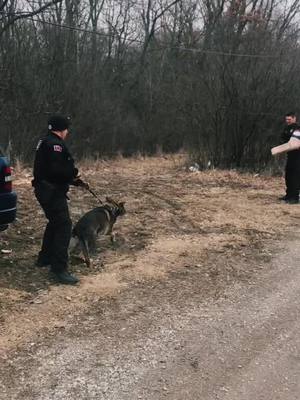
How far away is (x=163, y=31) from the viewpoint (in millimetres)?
27688

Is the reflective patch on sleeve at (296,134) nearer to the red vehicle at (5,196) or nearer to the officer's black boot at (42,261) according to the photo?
the officer's black boot at (42,261)

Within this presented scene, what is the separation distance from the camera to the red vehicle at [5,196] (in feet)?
18.6

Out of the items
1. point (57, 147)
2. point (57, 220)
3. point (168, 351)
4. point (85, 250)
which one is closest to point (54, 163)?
point (57, 147)

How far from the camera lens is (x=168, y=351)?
14.0ft

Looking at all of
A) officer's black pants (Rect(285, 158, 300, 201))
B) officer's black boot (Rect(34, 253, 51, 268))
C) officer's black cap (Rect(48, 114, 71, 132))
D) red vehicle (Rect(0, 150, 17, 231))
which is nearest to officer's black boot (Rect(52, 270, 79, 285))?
officer's black boot (Rect(34, 253, 51, 268))

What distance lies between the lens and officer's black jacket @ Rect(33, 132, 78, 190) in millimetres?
5348

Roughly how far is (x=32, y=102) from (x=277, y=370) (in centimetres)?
1347

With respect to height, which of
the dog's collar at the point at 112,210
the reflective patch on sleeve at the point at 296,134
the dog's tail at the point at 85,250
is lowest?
the dog's tail at the point at 85,250

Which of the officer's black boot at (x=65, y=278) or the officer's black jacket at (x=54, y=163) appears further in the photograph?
the officer's black boot at (x=65, y=278)

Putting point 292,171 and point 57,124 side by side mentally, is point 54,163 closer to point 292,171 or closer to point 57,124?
point 57,124

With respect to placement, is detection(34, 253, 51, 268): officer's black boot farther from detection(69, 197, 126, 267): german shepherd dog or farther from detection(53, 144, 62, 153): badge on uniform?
detection(53, 144, 62, 153): badge on uniform

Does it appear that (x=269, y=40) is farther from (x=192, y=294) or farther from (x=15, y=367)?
(x=15, y=367)

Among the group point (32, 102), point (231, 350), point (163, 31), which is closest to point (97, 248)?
point (231, 350)

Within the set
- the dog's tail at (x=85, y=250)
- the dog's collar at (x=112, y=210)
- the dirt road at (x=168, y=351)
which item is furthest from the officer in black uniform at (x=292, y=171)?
the dog's tail at (x=85, y=250)
